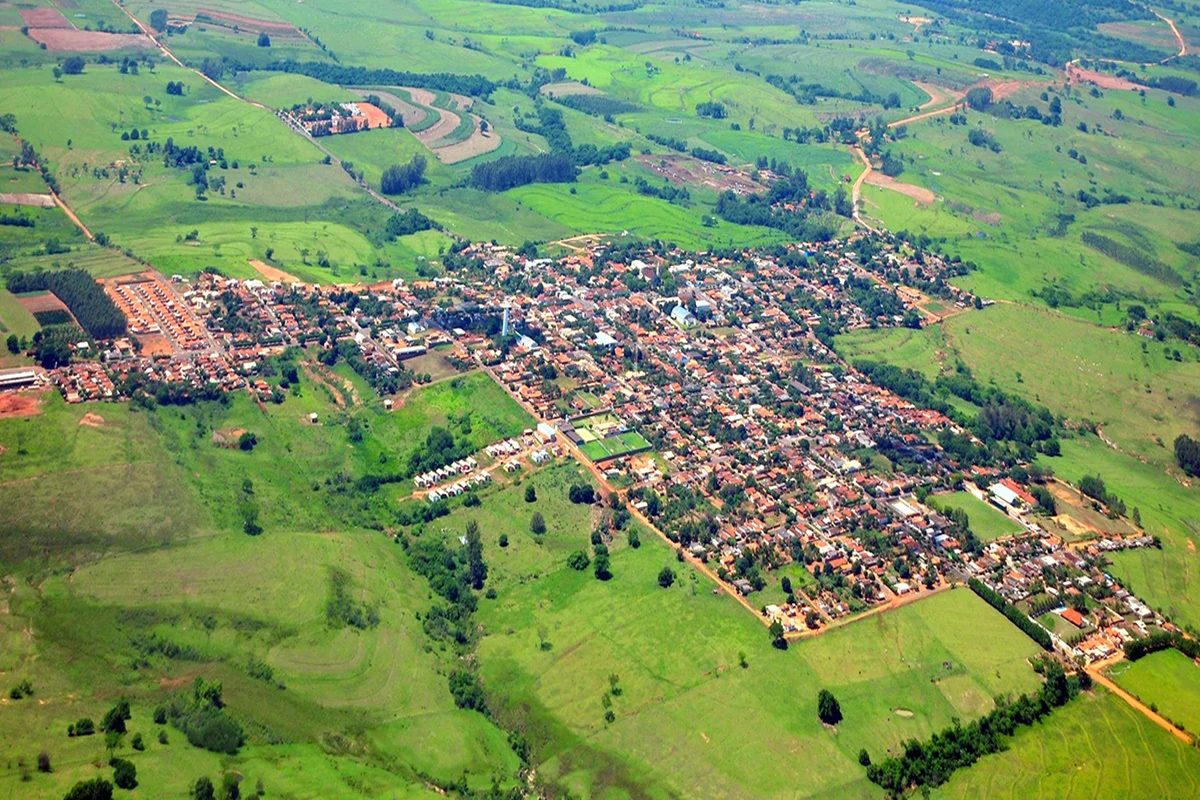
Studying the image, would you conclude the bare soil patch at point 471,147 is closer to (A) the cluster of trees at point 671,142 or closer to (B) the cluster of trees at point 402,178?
(B) the cluster of trees at point 402,178

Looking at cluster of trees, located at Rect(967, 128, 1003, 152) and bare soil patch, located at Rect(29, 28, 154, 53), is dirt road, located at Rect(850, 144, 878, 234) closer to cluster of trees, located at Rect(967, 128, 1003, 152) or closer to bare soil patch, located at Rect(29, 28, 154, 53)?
cluster of trees, located at Rect(967, 128, 1003, 152)

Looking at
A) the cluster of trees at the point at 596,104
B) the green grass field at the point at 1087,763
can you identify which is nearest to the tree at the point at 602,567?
the green grass field at the point at 1087,763

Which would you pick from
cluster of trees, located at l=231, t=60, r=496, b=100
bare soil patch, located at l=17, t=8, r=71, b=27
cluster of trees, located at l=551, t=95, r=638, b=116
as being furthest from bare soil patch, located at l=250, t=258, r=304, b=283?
bare soil patch, located at l=17, t=8, r=71, b=27

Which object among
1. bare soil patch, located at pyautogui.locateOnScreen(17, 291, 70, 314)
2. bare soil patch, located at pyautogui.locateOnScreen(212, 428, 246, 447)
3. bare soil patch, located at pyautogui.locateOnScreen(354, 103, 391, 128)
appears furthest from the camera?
bare soil patch, located at pyautogui.locateOnScreen(354, 103, 391, 128)

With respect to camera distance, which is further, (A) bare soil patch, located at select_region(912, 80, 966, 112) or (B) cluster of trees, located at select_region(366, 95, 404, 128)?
(A) bare soil patch, located at select_region(912, 80, 966, 112)

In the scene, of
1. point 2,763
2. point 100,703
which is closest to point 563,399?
point 100,703

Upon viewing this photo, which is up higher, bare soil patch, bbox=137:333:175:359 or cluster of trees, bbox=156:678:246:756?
cluster of trees, bbox=156:678:246:756

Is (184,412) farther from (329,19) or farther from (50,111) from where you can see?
(329,19)
